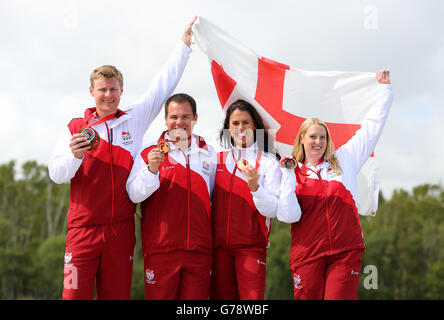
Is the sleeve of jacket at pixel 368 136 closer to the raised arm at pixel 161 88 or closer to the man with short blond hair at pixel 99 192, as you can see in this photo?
the raised arm at pixel 161 88

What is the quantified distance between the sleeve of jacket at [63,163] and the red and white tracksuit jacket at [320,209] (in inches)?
77.3

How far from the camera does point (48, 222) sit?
42.8m

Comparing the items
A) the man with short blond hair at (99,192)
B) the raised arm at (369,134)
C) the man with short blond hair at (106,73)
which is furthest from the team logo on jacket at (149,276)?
the raised arm at (369,134)

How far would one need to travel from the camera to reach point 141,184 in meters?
4.61

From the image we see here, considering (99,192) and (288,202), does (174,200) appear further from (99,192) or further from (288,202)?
(288,202)

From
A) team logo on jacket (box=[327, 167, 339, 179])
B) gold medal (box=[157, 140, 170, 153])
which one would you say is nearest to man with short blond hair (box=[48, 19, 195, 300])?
gold medal (box=[157, 140, 170, 153])

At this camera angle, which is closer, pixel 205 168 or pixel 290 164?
pixel 290 164

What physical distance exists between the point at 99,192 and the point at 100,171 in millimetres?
202

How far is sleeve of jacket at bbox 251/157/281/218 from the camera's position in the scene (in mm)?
4676

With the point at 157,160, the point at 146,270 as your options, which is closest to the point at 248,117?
the point at 157,160

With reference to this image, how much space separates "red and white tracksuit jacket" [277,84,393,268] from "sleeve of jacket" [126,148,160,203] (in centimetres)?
121

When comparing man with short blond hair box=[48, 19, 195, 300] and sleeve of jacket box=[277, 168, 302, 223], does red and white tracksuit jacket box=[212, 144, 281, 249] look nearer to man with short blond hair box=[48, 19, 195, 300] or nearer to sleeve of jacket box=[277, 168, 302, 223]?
sleeve of jacket box=[277, 168, 302, 223]

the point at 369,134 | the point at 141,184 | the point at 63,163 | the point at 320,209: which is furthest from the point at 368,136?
the point at 63,163
